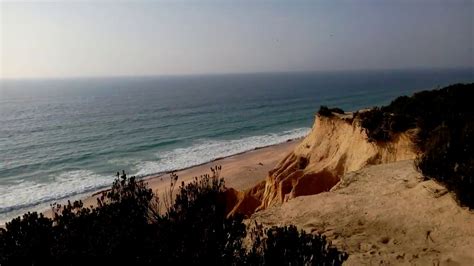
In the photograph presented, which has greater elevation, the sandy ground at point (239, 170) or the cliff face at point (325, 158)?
the cliff face at point (325, 158)

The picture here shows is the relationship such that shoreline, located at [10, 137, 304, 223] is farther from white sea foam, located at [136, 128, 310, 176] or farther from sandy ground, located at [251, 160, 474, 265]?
sandy ground, located at [251, 160, 474, 265]

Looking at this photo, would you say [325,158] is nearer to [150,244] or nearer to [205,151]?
[150,244]

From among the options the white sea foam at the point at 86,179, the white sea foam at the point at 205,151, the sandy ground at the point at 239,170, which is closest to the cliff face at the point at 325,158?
the sandy ground at the point at 239,170

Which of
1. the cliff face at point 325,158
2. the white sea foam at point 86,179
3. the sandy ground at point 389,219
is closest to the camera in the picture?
the sandy ground at point 389,219

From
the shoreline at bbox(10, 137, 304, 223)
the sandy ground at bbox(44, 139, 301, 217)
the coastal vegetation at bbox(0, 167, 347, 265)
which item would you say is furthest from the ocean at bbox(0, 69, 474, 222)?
the coastal vegetation at bbox(0, 167, 347, 265)

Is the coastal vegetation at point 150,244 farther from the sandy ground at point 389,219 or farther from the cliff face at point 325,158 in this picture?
the cliff face at point 325,158

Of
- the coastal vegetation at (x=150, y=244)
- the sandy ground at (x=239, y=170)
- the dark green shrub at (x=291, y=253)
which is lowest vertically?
the sandy ground at (x=239, y=170)

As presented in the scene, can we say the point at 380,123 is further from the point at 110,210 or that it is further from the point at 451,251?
the point at 110,210

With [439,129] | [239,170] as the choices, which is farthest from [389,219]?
[239,170]
